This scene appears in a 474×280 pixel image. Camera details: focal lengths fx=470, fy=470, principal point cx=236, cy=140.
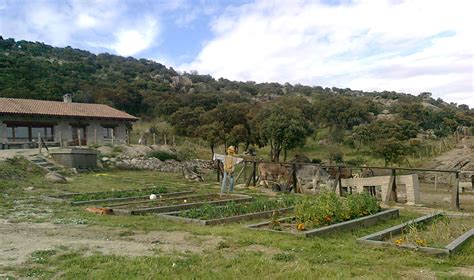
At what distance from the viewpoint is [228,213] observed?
10961 mm

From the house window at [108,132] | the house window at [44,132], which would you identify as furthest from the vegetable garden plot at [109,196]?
the house window at [108,132]

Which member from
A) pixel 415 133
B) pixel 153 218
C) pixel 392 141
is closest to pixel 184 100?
pixel 415 133

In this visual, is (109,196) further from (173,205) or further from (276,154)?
(276,154)

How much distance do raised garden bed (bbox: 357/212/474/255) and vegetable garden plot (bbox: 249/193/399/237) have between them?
3.35ft

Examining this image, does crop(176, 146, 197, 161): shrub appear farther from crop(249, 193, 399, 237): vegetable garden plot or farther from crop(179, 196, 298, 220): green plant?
crop(249, 193, 399, 237): vegetable garden plot

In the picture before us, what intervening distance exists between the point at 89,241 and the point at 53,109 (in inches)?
1337

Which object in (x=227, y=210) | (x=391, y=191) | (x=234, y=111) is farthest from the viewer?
(x=234, y=111)

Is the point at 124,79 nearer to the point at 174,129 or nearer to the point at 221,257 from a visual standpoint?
the point at 174,129

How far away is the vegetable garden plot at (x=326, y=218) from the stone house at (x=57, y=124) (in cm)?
2913

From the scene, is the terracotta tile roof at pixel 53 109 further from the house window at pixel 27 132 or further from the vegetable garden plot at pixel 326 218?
the vegetable garden plot at pixel 326 218

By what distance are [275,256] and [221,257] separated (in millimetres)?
757

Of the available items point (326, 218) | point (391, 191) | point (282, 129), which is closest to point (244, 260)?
point (326, 218)

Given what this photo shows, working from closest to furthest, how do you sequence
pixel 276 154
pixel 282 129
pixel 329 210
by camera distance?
pixel 329 210
pixel 282 129
pixel 276 154

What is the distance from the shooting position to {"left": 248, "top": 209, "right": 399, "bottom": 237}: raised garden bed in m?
8.41
